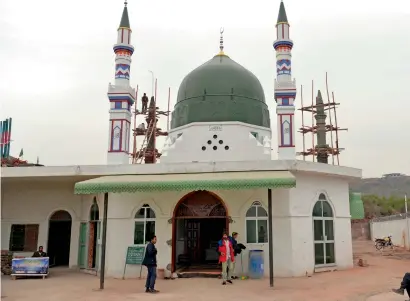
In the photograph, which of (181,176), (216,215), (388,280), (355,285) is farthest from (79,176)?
(388,280)

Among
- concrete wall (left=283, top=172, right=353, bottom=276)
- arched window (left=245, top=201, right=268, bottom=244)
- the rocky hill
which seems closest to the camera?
concrete wall (left=283, top=172, right=353, bottom=276)

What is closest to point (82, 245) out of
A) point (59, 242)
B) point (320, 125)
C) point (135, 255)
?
point (59, 242)

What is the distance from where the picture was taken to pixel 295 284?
965 centimetres

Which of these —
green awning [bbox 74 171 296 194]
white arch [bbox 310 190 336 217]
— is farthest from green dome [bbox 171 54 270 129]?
green awning [bbox 74 171 296 194]

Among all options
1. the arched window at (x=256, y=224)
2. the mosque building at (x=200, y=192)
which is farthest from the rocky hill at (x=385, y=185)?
the arched window at (x=256, y=224)

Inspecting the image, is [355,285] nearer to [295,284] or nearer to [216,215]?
[295,284]

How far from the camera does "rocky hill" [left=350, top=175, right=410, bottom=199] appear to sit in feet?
254

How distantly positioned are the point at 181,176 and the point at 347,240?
19.1 feet

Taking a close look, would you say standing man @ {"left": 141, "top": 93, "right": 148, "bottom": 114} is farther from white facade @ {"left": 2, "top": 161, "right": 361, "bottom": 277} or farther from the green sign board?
the green sign board

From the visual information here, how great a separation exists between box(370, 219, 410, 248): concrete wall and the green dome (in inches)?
501

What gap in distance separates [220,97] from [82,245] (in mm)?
7259

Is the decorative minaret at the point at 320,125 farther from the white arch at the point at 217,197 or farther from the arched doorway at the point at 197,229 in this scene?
the white arch at the point at 217,197

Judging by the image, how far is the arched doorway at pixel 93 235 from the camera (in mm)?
12542

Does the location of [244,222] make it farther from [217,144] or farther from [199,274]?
[217,144]
